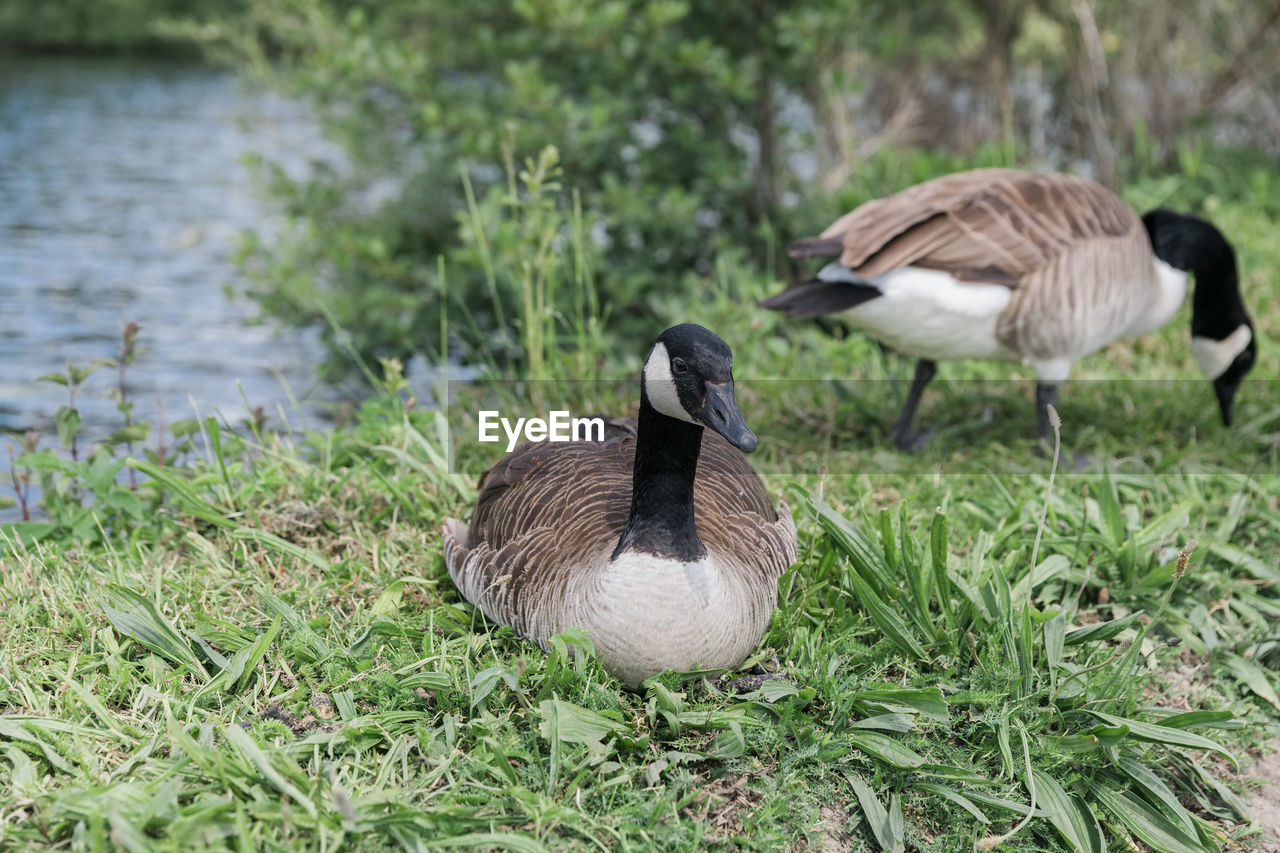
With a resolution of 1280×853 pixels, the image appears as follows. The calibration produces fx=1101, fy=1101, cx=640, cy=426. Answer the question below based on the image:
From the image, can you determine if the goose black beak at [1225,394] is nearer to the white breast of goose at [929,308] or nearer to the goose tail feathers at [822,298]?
the white breast of goose at [929,308]

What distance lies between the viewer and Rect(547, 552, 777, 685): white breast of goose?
283 centimetres

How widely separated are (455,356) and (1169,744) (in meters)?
6.52

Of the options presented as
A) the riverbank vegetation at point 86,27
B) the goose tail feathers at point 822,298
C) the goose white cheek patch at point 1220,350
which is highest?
the riverbank vegetation at point 86,27

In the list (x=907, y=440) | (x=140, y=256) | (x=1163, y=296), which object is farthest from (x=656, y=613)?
(x=140, y=256)

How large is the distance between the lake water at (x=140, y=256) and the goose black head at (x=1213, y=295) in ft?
13.6

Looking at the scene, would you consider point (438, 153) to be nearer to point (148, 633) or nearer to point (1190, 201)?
point (148, 633)

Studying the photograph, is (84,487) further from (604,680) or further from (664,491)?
(664,491)

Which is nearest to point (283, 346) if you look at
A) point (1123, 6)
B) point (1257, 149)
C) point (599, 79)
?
point (599, 79)

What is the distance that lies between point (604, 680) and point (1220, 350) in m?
3.84

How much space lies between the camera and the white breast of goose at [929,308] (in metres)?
4.60

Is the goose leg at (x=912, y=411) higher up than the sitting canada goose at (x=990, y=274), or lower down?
lower down

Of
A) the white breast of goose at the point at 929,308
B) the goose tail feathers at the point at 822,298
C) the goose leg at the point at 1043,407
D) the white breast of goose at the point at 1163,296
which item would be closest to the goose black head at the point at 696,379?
the goose tail feathers at the point at 822,298

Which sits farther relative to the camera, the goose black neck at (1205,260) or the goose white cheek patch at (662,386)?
the goose black neck at (1205,260)

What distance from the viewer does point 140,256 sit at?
1127 centimetres
